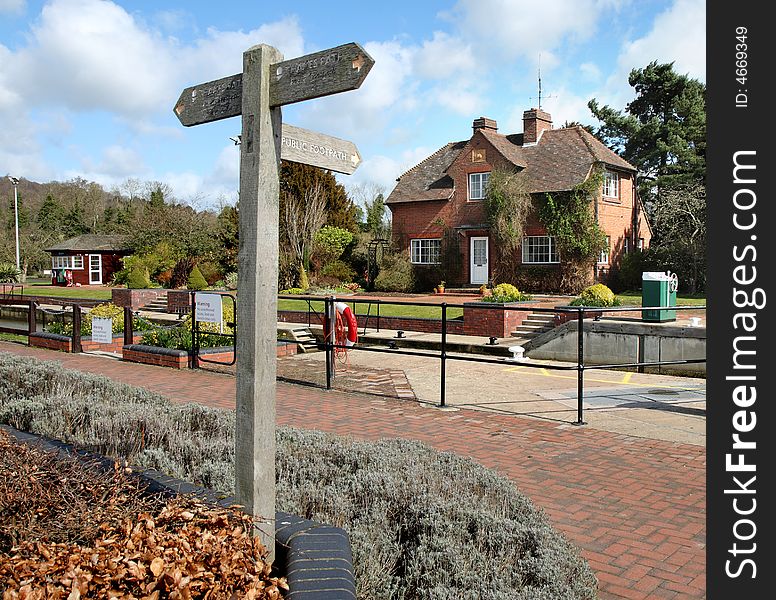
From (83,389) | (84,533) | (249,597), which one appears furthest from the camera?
(83,389)

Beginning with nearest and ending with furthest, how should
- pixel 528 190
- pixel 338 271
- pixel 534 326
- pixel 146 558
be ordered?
pixel 146 558 < pixel 534 326 < pixel 528 190 < pixel 338 271

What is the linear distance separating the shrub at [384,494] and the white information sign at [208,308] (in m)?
5.33

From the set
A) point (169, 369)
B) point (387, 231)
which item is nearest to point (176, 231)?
point (387, 231)

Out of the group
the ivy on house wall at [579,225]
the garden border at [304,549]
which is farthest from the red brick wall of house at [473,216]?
the garden border at [304,549]

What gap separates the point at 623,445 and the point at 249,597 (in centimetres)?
521

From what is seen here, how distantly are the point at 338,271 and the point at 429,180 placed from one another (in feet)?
Answer: 20.6

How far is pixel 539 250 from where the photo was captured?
1182 inches

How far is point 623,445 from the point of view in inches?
271

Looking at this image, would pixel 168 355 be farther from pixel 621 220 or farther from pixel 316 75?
pixel 621 220

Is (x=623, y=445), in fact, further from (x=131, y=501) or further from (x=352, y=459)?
(x=131, y=501)

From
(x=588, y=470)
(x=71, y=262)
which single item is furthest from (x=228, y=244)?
(x=588, y=470)

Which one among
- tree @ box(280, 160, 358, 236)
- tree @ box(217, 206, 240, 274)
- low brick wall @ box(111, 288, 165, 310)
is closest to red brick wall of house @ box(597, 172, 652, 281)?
tree @ box(280, 160, 358, 236)

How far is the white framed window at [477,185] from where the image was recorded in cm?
3153

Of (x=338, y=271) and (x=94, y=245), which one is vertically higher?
(x=94, y=245)
